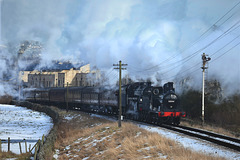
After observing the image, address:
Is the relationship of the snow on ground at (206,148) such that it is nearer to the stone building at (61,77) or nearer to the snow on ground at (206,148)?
the snow on ground at (206,148)

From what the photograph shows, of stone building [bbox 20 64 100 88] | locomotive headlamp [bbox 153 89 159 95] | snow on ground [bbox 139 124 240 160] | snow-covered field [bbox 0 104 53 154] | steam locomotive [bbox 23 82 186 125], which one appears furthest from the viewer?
stone building [bbox 20 64 100 88]

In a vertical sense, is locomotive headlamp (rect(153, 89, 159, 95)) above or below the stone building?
below

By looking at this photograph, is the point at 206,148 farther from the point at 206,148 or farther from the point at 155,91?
the point at 155,91

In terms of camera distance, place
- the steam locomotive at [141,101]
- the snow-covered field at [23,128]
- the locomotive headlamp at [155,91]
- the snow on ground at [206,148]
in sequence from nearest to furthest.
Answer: the snow on ground at [206,148], the steam locomotive at [141,101], the locomotive headlamp at [155,91], the snow-covered field at [23,128]

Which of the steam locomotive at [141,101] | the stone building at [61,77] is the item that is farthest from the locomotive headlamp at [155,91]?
the stone building at [61,77]

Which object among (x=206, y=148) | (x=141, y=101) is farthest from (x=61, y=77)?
(x=206, y=148)

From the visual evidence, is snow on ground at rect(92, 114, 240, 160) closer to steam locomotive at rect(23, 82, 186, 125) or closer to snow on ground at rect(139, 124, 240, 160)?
snow on ground at rect(139, 124, 240, 160)

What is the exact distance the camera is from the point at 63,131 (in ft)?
85.8

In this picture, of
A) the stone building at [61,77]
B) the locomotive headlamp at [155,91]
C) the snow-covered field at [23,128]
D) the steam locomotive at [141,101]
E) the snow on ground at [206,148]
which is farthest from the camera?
the stone building at [61,77]

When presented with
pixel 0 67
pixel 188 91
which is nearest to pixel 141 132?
pixel 188 91

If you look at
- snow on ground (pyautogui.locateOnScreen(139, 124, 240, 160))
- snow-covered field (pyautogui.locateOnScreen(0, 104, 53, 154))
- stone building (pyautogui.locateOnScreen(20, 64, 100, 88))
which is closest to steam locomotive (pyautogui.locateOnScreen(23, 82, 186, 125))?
snow on ground (pyautogui.locateOnScreen(139, 124, 240, 160))

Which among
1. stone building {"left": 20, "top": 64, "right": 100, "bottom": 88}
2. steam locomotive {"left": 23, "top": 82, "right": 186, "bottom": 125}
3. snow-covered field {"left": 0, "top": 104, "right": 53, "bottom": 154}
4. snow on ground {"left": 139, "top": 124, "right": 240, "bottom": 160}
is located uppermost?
stone building {"left": 20, "top": 64, "right": 100, "bottom": 88}

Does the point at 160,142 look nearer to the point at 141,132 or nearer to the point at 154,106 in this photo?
the point at 141,132

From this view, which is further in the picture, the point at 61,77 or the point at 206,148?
the point at 61,77
